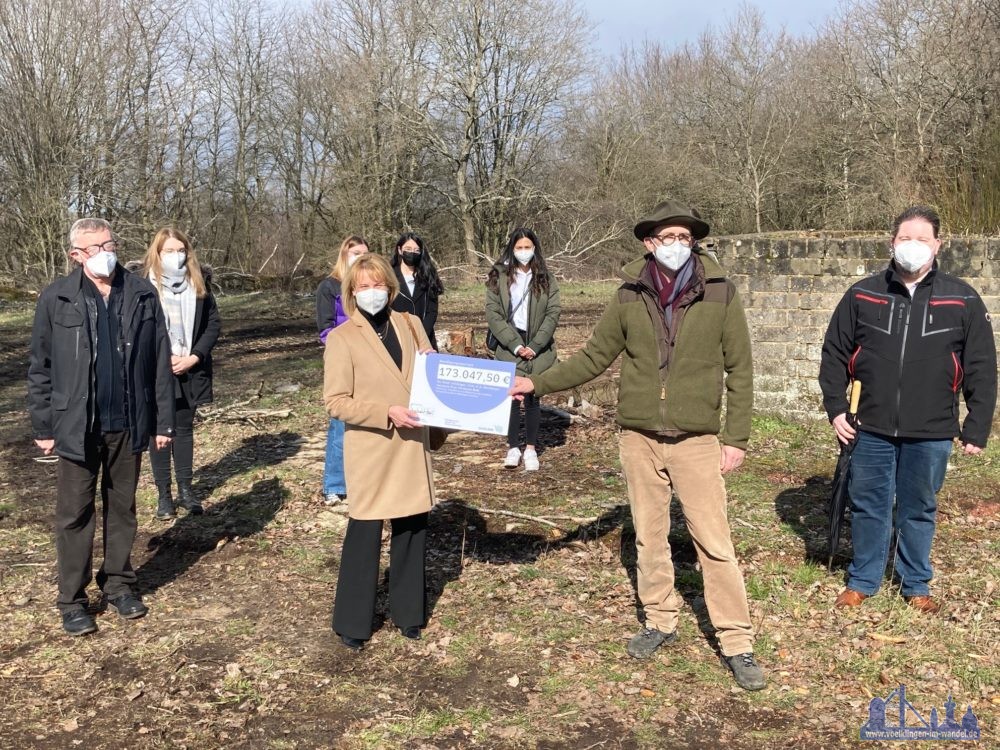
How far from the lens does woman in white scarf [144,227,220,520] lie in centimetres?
675

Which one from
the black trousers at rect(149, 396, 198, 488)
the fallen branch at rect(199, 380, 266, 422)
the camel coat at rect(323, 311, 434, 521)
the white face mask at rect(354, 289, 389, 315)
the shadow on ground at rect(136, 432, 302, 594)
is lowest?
the shadow on ground at rect(136, 432, 302, 594)

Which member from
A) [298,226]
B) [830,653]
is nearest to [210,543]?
[830,653]

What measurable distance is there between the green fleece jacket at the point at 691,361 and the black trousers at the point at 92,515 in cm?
285

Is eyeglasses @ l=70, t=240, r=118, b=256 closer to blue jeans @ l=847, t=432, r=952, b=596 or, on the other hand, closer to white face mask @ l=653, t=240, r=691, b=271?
white face mask @ l=653, t=240, r=691, b=271

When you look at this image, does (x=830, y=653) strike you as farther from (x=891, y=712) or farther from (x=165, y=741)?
(x=165, y=741)

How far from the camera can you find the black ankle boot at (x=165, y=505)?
698 cm

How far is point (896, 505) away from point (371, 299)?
3.19 meters

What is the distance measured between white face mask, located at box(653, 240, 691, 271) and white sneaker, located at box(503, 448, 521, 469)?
413cm

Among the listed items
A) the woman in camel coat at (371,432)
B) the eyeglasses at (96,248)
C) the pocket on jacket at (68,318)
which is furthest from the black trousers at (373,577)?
the eyeglasses at (96,248)

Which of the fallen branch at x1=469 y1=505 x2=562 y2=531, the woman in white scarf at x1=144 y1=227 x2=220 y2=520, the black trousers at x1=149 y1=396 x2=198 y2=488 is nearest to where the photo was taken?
the fallen branch at x1=469 y1=505 x2=562 y2=531

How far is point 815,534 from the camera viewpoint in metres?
6.39

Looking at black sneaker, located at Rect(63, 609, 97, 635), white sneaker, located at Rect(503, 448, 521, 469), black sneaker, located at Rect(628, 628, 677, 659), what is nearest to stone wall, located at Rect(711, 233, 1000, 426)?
white sneaker, located at Rect(503, 448, 521, 469)

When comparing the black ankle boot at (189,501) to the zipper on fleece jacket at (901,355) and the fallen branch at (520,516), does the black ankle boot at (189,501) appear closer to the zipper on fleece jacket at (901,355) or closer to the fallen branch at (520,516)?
the fallen branch at (520,516)

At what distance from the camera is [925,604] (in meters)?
5.02
